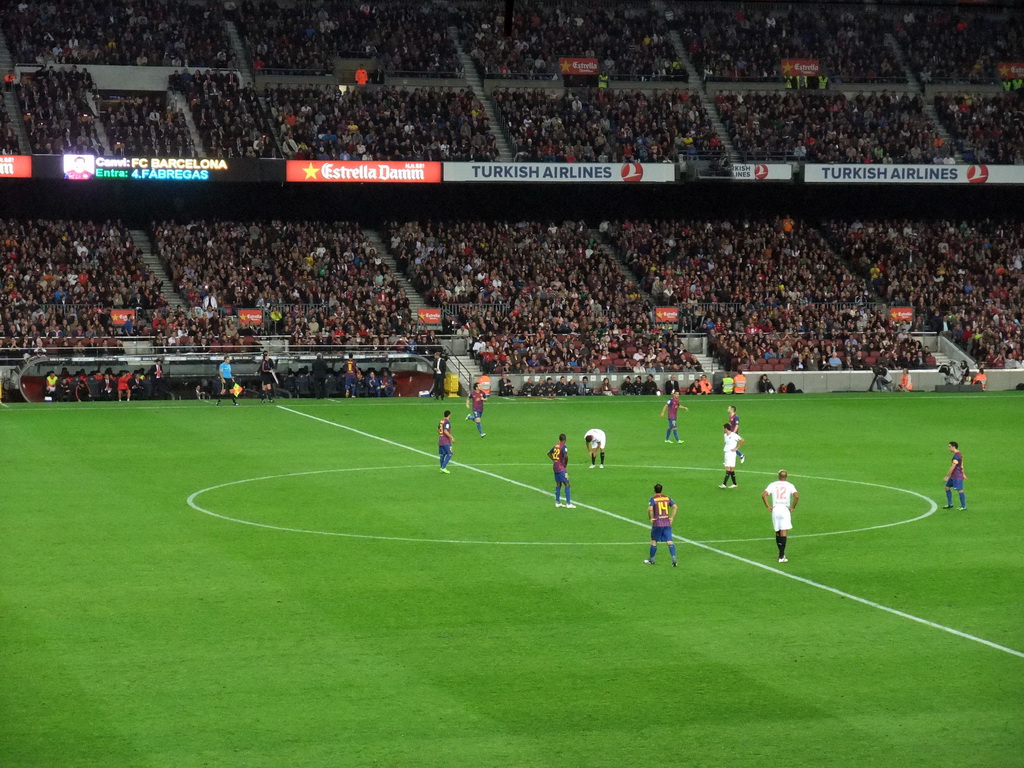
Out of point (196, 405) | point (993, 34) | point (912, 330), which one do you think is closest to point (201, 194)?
point (196, 405)

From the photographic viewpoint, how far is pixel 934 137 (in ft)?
233

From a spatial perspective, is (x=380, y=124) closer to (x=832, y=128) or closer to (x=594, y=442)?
(x=832, y=128)

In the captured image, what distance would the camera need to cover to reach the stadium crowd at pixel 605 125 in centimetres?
6675

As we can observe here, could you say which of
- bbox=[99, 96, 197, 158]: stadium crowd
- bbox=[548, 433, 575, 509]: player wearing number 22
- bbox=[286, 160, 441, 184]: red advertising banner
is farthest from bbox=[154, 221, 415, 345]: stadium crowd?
bbox=[548, 433, 575, 509]: player wearing number 22

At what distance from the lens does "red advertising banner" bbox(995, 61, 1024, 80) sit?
75.6 metres

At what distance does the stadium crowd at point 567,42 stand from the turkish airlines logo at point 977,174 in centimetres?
1542

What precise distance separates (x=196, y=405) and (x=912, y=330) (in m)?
34.2

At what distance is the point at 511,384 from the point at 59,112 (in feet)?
78.0

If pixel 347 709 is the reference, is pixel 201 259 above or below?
above

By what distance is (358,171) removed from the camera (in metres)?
62.3

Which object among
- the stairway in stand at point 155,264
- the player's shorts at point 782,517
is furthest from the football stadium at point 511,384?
the stairway in stand at point 155,264

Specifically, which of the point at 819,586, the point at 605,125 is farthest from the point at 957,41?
the point at 819,586

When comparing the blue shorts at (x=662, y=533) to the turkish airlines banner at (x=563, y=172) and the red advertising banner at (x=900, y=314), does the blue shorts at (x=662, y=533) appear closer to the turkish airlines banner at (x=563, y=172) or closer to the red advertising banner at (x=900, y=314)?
the turkish airlines banner at (x=563, y=172)

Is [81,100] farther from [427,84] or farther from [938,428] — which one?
[938,428]
